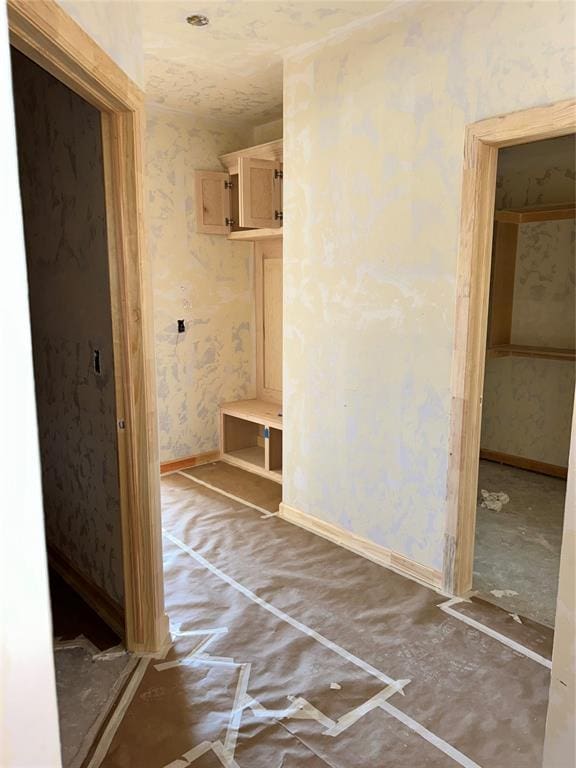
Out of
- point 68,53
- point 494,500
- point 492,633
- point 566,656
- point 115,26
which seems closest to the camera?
point 566,656

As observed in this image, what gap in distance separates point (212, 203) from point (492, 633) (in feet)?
11.7

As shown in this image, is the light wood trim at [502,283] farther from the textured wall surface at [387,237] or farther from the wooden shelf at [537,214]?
the textured wall surface at [387,237]

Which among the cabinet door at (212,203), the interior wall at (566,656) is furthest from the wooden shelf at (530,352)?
the interior wall at (566,656)

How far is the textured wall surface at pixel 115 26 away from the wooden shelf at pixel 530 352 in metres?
3.45

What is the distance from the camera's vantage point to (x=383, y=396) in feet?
9.77

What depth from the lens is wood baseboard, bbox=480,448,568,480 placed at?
451 cm

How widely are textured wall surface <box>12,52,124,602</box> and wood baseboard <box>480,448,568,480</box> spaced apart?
11.5 feet

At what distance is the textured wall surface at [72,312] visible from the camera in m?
2.27

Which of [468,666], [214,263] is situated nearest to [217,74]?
[214,263]

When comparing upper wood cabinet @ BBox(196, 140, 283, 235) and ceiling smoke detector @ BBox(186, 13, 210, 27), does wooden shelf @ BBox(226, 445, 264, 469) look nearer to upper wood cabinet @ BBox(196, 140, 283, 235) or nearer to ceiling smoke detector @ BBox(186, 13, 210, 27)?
upper wood cabinet @ BBox(196, 140, 283, 235)

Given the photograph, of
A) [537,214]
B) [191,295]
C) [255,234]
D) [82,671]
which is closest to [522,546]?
[82,671]

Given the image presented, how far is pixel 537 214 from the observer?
4.34m

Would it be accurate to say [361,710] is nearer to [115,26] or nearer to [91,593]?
[91,593]

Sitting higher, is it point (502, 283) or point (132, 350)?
point (502, 283)
